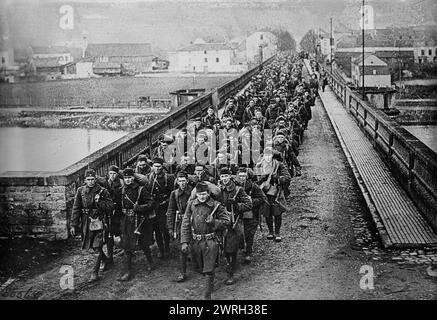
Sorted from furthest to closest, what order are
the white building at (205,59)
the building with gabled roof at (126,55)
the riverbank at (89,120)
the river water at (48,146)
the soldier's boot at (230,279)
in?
the white building at (205,59)
the building with gabled roof at (126,55)
the riverbank at (89,120)
the river water at (48,146)
the soldier's boot at (230,279)

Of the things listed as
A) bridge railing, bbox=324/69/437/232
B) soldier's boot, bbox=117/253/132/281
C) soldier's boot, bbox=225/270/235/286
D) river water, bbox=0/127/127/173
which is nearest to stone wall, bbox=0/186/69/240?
soldier's boot, bbox=117/253/132/281

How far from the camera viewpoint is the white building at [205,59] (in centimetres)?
10844

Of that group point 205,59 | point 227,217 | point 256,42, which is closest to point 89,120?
point 205,59

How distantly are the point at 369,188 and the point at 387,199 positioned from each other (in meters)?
1.04

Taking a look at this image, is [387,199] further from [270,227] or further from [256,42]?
[256,42]

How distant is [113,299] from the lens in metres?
7.76

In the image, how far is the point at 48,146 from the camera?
49406mm

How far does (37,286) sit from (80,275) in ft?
2.17

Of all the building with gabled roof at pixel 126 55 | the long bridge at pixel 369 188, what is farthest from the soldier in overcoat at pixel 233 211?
the building with gabled roof at pixel 126 55

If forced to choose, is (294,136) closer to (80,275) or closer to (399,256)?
(399,256)

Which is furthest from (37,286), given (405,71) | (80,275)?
(405,71)

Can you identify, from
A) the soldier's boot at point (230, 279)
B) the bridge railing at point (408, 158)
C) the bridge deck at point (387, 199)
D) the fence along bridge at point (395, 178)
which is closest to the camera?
the soldier's boot at point (230, 279)

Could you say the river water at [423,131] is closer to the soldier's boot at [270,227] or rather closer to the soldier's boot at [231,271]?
the soldier's boot at [270,227]

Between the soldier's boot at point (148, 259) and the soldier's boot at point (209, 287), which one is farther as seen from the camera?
the soldier's boot at point (148, 259)
